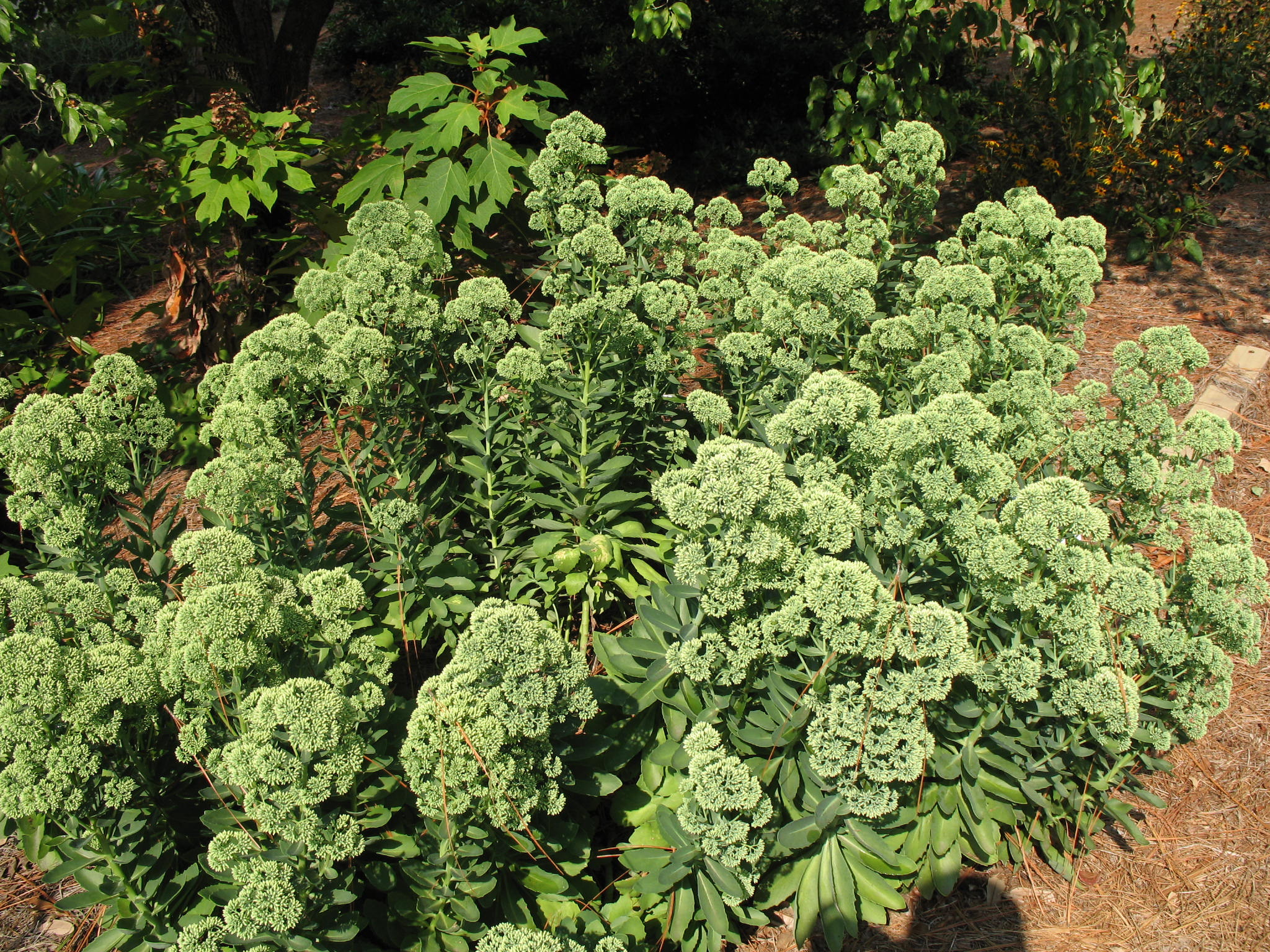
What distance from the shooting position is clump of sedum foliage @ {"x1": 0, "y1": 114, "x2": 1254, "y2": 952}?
7.41 feet

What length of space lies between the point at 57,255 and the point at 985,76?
1058cm

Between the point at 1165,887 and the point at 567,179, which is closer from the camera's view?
the point at 1165,887

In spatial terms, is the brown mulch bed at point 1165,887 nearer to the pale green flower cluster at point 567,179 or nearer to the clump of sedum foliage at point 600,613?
the clump of sedum foliage at point 600,613

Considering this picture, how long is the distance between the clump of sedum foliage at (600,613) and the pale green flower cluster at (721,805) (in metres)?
0.01

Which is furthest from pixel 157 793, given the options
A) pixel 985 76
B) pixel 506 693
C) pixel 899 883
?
pixel 985 76

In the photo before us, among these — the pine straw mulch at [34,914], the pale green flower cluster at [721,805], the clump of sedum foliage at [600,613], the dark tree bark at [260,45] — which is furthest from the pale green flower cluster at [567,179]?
the dark tree bark at [260,45]

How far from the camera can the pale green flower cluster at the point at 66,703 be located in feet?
6.81

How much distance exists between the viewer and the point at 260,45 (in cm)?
683

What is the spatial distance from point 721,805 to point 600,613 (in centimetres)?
169

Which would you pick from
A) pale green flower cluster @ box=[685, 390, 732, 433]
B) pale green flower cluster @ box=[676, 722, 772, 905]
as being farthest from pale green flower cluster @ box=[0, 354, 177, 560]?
pale green flower cluster @ box=[676, 722, 772, 905]

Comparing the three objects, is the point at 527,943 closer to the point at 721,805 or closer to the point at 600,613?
the point at 721,805

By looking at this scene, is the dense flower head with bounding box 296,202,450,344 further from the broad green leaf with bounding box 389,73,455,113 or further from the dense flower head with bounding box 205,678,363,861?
the dense flower head with bounding box 205,678,363,861

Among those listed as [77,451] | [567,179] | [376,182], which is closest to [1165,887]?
[567,179]

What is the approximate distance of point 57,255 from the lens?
17.8 feet
